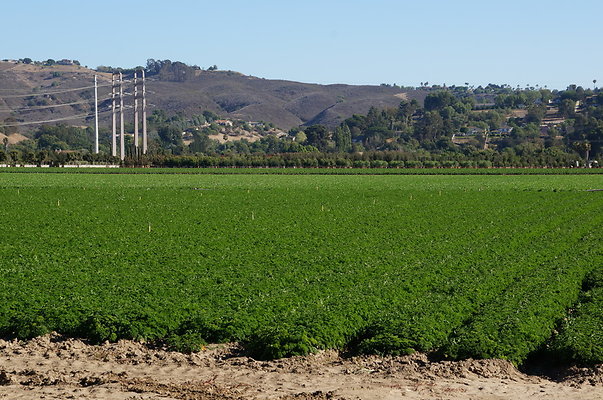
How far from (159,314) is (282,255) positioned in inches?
343

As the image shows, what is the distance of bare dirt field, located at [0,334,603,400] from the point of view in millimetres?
12719

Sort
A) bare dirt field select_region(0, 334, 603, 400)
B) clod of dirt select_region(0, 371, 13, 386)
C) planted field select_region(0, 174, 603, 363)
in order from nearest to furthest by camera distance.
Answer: bare dirt field select_region(0, 334, 603, 400) → clod of dirt select_region(0, 371, 13, 386) → planted field select_region(0, 174, 603, 363)

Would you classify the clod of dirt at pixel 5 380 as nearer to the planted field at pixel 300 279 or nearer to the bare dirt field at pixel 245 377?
the bare dirt field at pixel 245 377

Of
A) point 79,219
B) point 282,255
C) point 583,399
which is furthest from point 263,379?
point 79,219

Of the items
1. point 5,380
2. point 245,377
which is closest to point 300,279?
point 245,377

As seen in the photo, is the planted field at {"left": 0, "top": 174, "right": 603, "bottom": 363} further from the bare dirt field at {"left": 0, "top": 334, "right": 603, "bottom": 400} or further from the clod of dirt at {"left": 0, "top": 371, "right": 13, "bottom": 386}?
the clod of dirt at {"left": 0, "top": 371, "right": 13, "bottom": 386}

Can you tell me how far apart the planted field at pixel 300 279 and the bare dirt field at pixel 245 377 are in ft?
1.51

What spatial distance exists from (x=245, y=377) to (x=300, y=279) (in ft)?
23.7

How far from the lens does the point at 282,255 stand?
25.2 meters

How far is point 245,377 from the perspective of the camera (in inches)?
538

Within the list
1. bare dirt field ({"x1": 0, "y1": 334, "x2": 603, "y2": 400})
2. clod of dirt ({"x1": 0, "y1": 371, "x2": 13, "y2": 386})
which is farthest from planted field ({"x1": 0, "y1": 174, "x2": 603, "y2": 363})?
clod of dirt ({"x1": 0, "y1": 371, "x2": 13, "y2": 386})

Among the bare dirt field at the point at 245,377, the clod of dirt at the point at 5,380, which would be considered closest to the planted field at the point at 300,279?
the bare dirt field at the point at 245,377

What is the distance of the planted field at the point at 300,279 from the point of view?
51.8ft

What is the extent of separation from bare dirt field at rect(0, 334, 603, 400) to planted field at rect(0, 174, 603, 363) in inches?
18.1
